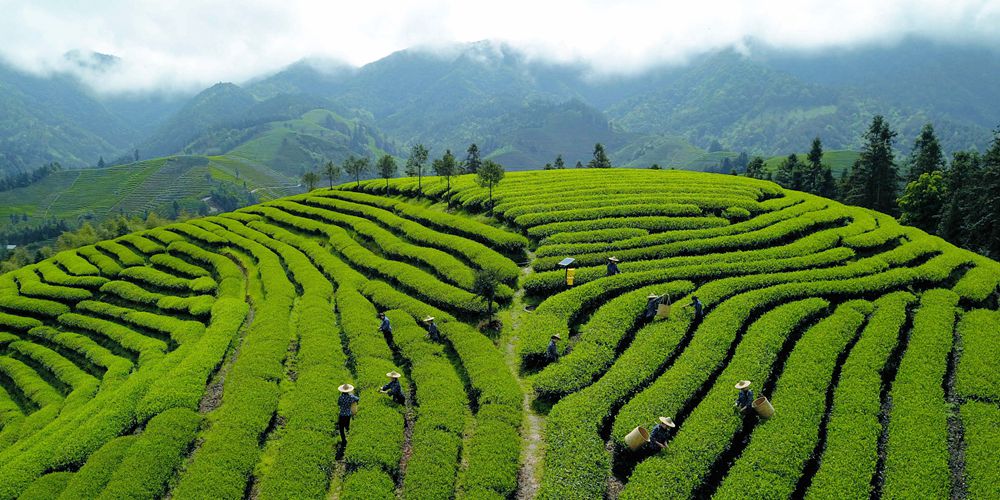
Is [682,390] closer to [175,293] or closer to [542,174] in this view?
[175,293]

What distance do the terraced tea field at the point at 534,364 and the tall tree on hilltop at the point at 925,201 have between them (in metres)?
25.1

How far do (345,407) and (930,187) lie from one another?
70034 millimetres

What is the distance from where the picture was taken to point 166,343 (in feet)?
115

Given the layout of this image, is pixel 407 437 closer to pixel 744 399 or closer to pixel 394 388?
pixel 394 388

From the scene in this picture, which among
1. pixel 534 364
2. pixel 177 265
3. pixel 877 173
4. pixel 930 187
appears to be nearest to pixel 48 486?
pixel 534 364

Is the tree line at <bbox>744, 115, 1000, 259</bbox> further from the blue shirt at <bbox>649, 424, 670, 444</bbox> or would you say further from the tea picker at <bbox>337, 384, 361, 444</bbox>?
the tea picker at <bbox>337, 384, 361, 444</bbox>

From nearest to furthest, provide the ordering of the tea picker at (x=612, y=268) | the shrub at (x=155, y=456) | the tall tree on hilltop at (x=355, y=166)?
1. the shrub at (x=155, y=456)
2. the tea picker at (x=612, y=268)
3. the tall tree on hilltop at (x=355, y=166)

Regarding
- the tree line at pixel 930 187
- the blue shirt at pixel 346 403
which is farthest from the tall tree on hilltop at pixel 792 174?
the blue shirt at pixel 346 403

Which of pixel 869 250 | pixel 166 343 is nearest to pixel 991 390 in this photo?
pixel 869 250

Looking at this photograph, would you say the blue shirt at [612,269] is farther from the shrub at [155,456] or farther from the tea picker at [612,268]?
the shrub at [155,456]

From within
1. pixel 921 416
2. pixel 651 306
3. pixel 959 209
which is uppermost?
pixel 959 209

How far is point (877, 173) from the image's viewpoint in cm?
7556

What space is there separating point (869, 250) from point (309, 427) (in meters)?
38.7

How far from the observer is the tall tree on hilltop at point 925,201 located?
60281 millimetres
